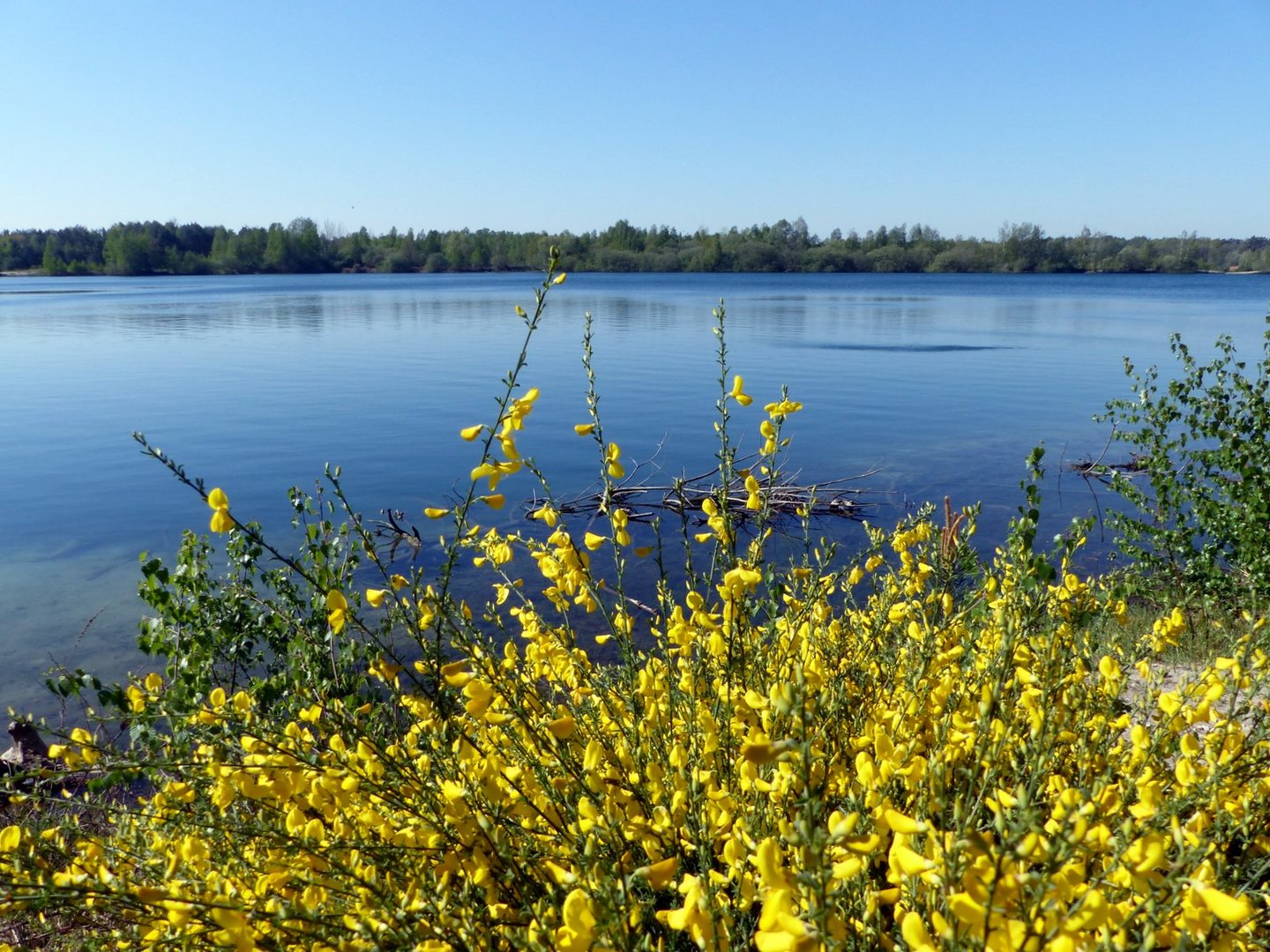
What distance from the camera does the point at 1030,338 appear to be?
102ft

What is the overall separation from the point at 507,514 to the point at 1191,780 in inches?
365

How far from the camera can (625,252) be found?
108500 mm

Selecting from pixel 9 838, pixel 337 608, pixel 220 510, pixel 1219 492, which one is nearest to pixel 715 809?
pixel 337 608

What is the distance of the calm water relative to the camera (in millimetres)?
10430

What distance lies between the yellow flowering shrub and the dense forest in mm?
93553

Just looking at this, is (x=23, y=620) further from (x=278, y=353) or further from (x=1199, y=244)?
(x=1199, y=244)

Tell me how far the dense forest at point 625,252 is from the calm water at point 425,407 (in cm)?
5914

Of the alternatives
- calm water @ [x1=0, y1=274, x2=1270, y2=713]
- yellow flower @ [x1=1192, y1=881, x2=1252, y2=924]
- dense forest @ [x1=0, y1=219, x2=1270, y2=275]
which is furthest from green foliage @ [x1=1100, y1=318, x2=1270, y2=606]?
dense forest @ [x1=0, y1=219, x2=1270, y2=275]

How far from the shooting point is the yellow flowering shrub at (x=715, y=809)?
1.26 m

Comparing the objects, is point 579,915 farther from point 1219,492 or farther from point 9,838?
point 1219,492

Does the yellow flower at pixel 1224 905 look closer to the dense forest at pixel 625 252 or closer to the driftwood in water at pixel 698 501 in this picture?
the driftwood in water at pixel 698 501

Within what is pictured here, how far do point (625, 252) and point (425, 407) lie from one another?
308 feet

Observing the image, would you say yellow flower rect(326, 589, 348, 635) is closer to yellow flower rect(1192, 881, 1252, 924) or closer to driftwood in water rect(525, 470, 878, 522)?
yellow flower rect(1192, 881, 1252, 924)

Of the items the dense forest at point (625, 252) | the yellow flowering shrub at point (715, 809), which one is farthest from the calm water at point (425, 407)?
the dense forest at point (625, 252)
